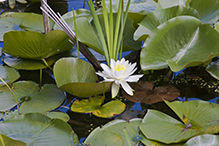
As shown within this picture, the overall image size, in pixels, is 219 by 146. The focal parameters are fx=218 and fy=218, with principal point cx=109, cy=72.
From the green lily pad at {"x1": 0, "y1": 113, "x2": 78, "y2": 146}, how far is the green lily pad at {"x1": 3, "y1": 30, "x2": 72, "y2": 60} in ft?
1.73

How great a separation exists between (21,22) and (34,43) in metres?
0.79

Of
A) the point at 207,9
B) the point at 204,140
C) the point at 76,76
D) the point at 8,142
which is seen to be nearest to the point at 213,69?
the point at 207,9

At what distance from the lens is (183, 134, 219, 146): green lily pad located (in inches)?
42.9

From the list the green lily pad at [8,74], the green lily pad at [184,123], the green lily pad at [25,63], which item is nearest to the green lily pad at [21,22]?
the green lily pad at [25,63]

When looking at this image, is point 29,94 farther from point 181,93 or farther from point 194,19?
point 194,19

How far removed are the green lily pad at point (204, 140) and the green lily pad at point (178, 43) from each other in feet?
1.68

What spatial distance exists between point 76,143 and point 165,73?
914 mm

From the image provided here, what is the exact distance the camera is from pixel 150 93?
4.94 ft

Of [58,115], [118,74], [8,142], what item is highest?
[118,74]

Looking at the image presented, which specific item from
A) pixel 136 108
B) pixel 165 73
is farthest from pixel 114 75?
pixel 165 73

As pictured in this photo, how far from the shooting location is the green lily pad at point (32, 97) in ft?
4.55

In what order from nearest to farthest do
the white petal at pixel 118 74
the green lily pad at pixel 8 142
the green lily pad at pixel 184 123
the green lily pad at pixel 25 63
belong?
the green lily pad at pixel 8 142
the green lily pad at pixel 184 123
the white petal at pixel 118 74
the green lily pad at pixel 25 63

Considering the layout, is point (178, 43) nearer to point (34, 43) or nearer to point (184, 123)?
point (184, 123)

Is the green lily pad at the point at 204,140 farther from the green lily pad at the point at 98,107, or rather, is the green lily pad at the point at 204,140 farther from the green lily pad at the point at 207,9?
the green lily pad at the point at 207,9
